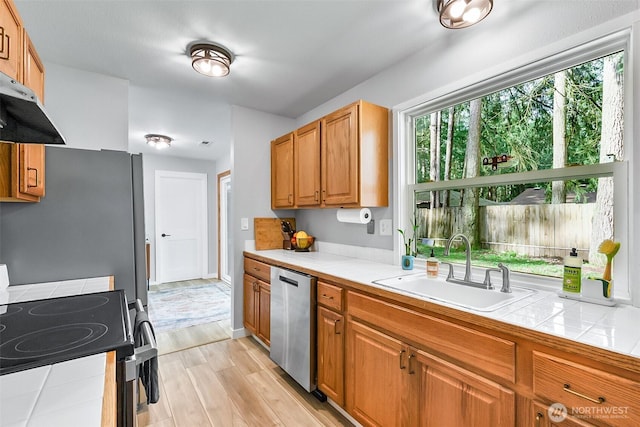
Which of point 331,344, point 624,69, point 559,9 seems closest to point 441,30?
point 559,9

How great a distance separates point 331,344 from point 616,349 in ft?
4.41

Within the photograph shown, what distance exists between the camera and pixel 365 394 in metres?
1.60

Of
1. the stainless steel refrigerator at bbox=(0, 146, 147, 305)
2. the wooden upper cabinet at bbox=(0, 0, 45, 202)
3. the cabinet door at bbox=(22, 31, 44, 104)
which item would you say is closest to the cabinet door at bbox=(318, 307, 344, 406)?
the stainless steel refrigerator at bbox=(0, 146, 147, 305)

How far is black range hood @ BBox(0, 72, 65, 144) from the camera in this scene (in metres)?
0.78

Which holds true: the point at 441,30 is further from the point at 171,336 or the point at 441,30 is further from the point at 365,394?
the point at 171,336

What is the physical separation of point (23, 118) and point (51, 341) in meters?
0.78

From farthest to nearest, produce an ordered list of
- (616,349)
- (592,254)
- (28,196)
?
(28,196)
(592,254)
(616,349)

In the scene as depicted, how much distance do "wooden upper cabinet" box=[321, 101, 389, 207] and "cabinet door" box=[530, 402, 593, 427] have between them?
145 cm

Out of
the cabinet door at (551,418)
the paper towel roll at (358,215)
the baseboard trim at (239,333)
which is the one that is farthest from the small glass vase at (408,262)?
the baseboard trim at (239,333)

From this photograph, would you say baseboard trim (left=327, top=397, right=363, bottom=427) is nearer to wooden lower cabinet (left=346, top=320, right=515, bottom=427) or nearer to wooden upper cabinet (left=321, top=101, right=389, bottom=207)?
wooden lower cabinet (left=346, top=320, right=515, bottom=427)

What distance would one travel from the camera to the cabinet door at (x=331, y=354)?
1.76m

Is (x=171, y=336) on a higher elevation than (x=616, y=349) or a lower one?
lower
